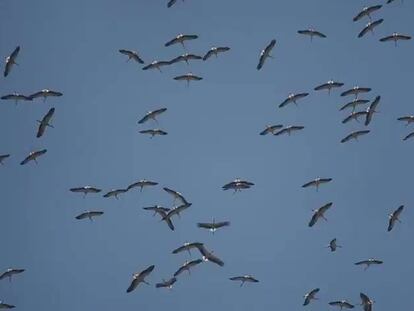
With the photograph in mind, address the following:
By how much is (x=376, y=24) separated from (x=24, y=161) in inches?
734

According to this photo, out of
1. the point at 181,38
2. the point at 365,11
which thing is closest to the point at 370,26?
the point at 365,11

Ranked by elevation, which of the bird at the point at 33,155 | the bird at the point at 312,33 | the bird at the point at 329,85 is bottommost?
the bird at the point at 33,155

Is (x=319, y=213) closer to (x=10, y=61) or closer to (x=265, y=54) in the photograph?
(x=265, y=54)

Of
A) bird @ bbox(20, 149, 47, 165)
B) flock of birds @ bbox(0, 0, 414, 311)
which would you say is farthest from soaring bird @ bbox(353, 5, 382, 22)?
bird @ bbox(20, 149, 47, 165)

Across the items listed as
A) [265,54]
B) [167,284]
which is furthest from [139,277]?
[265,54]

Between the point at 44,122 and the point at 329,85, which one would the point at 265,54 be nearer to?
the point at 329,85

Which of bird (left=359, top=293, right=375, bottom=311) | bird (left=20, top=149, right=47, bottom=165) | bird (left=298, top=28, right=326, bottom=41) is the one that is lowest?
bird (left=359, top=293, right=375, bottom=311)

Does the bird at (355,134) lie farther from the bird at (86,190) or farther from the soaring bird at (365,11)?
the bird at (86,190)

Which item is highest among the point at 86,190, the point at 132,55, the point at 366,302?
the point at 132,55

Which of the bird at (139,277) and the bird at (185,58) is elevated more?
the bird at (185,58)

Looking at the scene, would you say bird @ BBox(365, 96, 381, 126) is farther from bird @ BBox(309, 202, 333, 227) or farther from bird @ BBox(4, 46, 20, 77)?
bird @ BBox(4, 46, 20, 77)

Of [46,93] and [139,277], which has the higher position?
[46,93]

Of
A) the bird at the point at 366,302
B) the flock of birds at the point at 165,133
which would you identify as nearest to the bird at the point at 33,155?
the flock of birds at the point at 165,133

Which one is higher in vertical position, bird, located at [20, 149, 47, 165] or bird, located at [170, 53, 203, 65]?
bird, located at [170, 53, 203, 65]
